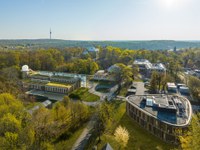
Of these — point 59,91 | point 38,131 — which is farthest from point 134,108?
point 59,91

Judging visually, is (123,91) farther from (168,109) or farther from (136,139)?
(136,139)

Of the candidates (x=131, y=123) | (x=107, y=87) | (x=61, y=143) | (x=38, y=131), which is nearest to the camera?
(x=38, y=131)

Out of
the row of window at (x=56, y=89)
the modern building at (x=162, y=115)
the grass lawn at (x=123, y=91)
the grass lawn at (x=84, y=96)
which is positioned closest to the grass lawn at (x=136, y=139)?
the modern building at (x=162, y=115)

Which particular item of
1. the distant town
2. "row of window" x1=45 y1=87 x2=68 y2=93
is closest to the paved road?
the distant town

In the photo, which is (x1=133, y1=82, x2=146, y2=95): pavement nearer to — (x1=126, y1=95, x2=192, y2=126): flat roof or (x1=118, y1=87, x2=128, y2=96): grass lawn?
(x1=118, y1=87, x2=128, y2=96): grass lawn

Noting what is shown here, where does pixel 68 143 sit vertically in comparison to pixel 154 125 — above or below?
below

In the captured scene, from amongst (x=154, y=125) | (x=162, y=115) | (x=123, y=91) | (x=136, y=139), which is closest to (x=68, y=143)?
(x=136, y=139)

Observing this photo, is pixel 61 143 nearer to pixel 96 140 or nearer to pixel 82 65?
pixel 96 140
